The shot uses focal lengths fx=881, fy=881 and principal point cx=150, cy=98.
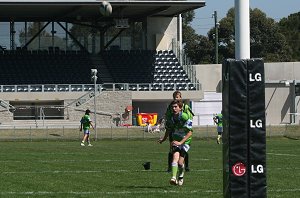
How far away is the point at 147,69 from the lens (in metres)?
67.7

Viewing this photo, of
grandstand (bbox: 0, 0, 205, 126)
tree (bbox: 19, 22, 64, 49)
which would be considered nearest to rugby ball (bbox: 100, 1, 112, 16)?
grandstand (bbox: 0, 0, 205, 126)

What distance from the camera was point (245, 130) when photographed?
10703 millimetres

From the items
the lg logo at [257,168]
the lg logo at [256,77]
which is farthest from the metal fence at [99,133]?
the lg logo at [256,77]

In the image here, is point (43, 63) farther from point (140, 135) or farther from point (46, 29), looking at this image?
point (140, 135)

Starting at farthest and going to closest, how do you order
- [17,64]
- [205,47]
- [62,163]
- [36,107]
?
[205,47] < [17,64] < [36,107] < [62,163]

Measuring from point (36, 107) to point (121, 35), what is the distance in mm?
12538

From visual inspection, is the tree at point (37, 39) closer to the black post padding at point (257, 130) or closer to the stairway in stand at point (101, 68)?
the stairway in stand at point (101, 68)

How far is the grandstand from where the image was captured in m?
62.6

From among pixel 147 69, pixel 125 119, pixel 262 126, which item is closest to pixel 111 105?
pixel 125 119

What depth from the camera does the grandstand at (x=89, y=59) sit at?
6259 centimetres

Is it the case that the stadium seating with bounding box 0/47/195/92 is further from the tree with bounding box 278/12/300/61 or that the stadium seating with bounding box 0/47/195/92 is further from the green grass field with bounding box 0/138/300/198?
the tree with bounding box 278/12/300/61

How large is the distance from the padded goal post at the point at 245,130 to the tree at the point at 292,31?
101 m

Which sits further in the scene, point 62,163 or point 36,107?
point 36,107

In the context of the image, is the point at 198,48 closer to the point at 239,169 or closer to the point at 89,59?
the point at 89,59
